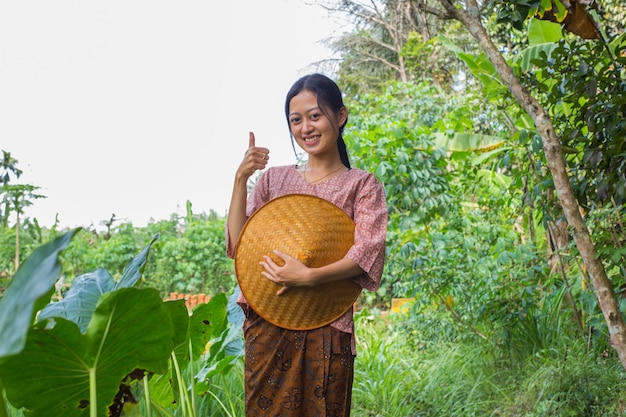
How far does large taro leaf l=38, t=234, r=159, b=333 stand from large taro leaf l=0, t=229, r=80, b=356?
49 centimetres

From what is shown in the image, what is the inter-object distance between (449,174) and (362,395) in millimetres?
1555

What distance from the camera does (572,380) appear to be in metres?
2.91

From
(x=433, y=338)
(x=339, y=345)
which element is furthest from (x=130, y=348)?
(x=433, y=338)

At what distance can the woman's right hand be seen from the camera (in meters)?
1.67

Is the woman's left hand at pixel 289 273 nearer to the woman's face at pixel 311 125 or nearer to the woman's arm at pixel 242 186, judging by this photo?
the woman's arm at pixel 242 186

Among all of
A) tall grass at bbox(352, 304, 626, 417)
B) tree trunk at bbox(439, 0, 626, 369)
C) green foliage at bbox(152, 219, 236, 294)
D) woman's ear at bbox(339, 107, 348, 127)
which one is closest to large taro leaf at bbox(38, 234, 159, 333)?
woman's ear at bbox(339, 107, 348, 127)

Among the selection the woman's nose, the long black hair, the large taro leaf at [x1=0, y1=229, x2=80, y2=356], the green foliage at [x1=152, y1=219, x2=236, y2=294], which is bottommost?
the green foliage at [x1=152, y1=219, x2=236, y2=294]

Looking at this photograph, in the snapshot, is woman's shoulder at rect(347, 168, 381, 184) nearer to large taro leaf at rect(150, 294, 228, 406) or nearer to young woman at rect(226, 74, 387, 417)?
young woman at rect(226, 74, 387, 417)

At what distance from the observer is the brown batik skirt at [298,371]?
5.51 ft

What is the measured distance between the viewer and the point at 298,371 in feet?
5.52

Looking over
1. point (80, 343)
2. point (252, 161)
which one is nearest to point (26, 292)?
point (80, 343)

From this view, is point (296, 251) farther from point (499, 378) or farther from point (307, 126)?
point (499, 378)

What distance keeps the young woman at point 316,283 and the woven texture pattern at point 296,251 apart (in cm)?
3

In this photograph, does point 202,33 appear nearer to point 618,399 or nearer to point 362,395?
point 362,395
